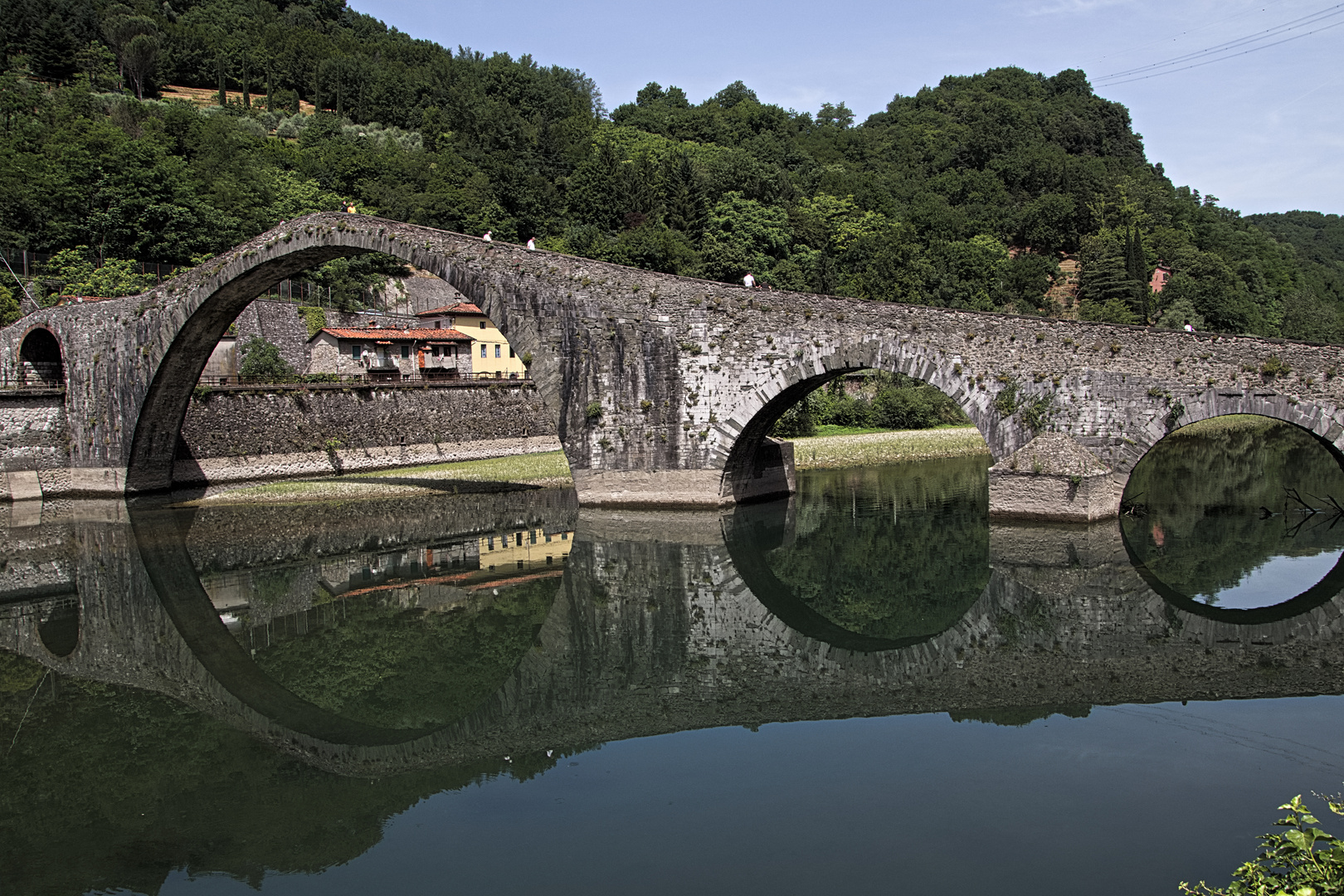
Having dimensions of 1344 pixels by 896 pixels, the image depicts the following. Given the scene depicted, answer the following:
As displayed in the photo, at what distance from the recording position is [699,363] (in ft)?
80.2

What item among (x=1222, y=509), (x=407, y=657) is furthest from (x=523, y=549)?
(x=1222, y=509)

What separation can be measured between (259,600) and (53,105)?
6650 centimetres

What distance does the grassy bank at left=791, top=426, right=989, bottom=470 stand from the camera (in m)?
37.0

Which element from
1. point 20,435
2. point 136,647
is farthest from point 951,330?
point 20,435

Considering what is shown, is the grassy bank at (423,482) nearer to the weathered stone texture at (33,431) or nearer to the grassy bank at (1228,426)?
the weathered stone texture at (33,431)

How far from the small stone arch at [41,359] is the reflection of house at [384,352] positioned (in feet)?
37.5

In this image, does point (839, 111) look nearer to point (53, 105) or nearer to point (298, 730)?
point (53, 105)

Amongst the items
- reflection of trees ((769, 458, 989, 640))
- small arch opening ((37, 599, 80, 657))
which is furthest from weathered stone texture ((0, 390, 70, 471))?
reflection of trees ((769, 458, 989, 640))

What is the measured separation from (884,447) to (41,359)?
29968mm

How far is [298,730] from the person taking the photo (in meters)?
11.3

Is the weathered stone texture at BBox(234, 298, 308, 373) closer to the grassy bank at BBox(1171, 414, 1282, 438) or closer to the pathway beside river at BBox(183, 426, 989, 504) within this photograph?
the pathway beside river at BBox(183, 426, 989, 504)

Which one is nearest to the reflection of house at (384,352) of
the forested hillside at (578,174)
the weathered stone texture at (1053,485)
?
the forested hillside at (578,174)

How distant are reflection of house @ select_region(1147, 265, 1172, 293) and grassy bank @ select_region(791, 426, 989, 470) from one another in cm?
4181

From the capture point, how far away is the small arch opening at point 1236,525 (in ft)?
54.9
